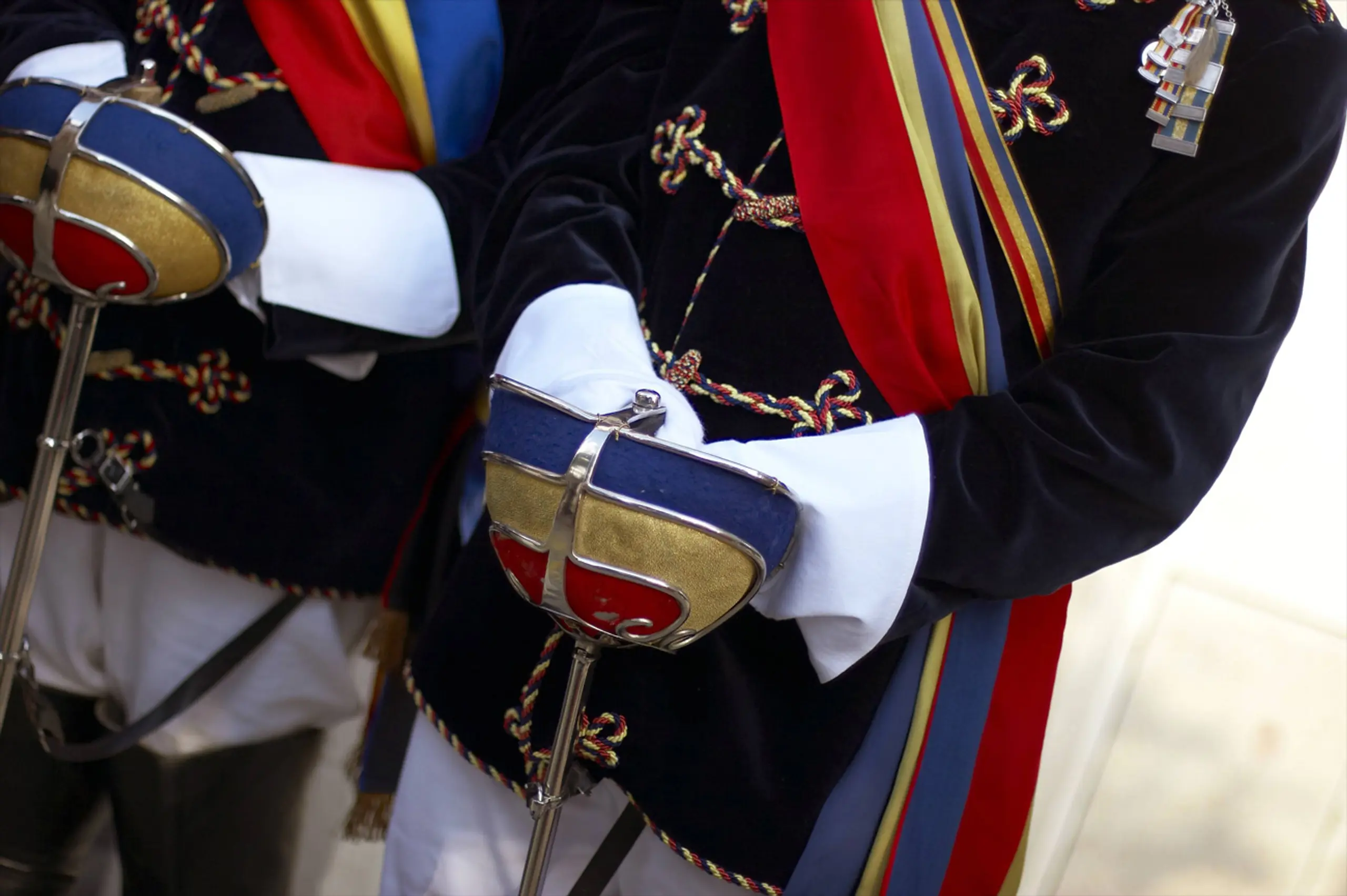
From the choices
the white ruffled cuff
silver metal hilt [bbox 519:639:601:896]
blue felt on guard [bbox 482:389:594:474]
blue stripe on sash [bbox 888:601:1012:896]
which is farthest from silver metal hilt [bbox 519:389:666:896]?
the white ruffled cuff

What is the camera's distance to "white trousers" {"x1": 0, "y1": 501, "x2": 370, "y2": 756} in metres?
1.07

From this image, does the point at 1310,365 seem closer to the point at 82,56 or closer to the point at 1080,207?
the point at 1080,207

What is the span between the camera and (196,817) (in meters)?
1.13

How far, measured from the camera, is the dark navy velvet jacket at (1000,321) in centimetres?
73

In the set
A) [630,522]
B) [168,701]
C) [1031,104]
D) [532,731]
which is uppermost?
[1031,104]

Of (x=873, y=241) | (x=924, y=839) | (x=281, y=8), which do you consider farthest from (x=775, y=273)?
(x=281, y=8)

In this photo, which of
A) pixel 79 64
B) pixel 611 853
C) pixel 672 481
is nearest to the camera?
pixel 672 481

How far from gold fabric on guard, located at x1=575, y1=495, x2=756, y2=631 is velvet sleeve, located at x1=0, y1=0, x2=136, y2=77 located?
670 mm

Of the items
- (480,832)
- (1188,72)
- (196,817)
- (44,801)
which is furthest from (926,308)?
(44,801)

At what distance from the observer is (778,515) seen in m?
0.68

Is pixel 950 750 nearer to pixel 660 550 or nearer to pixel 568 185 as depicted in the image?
pixel 660 550

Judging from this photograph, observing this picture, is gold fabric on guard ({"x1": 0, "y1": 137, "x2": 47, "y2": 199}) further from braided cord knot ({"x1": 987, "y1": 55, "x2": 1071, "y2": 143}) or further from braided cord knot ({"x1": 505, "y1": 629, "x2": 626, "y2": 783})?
braided cord knot ({"x1": 987, "y1": 55, "x2": 1071, "y2": 143})

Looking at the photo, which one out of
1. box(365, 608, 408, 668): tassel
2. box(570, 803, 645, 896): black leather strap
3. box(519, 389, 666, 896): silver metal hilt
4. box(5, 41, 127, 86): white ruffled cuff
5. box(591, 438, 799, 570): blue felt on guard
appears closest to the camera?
box(591, 438, 799, 570): blue felt on guard

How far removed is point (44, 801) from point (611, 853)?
59 centimetres
